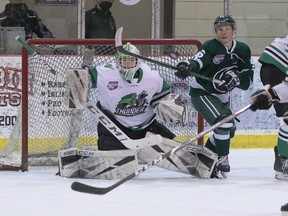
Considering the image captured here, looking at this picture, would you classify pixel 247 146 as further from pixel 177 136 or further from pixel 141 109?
pixel 141 109

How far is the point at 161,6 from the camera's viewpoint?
7.51 metres

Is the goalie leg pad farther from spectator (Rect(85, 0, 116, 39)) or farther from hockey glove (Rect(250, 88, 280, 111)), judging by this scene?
spectator (Rect(85, 0, 116, 39))

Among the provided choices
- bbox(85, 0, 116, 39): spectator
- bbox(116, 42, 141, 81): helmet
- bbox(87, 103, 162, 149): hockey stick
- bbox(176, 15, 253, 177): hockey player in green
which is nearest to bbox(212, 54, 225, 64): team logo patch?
bbox(176, 15, 253, 177): hockey player in green

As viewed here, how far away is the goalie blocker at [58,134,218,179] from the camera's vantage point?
5.48 m

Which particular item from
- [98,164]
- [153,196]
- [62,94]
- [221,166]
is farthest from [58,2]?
[153,196]

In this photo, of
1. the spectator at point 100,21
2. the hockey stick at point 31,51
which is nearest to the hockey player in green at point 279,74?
the hockey stick at point 31,51

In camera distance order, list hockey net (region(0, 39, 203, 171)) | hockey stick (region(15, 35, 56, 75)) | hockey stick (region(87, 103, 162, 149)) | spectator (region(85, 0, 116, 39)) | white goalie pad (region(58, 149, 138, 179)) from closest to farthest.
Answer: white goalie pad (region(58, 149, 138, 179)) → hockey stick (region(87, 103, 162, 149)) → hockey stick (region(15, 35, 56, 75)) → hockey net (region(0, 39, 203, 171)) → spectator (region(85, 0, 116, 39))

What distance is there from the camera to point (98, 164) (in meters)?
5.53

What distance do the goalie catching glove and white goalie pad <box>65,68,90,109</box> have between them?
1.36 feet

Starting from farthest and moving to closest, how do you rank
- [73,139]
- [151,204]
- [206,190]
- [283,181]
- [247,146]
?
1. [247,146]
2. [73,139]
3. [283,181]
4. [206,190]
5. [151,204]

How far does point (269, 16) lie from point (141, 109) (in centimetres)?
241

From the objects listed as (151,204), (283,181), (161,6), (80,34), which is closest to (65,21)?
(80,34)

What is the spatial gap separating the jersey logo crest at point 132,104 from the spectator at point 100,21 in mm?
1672

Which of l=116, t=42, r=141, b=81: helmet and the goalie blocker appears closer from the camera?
the goalie blocker
